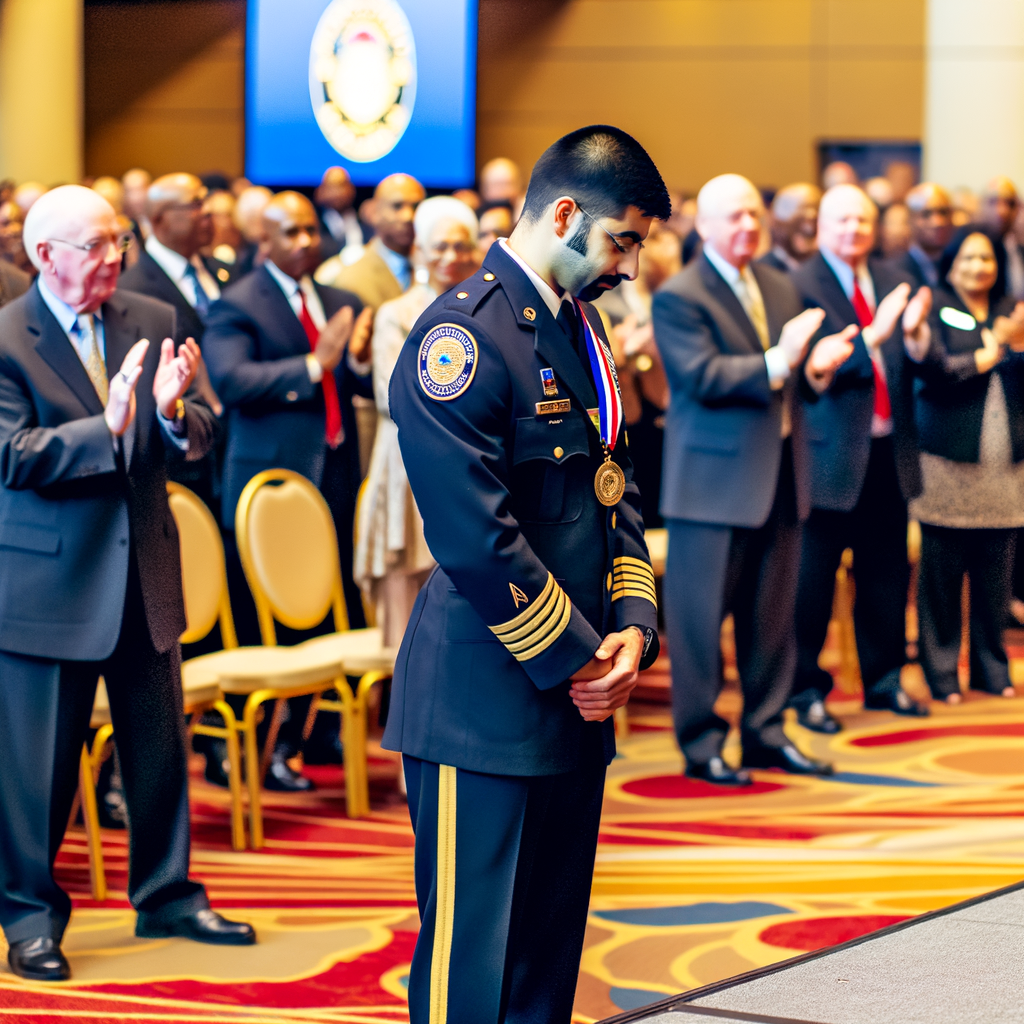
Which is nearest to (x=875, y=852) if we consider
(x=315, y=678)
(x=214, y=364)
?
(x=315, y=678)

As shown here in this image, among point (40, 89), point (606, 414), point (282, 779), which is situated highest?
point (40, 89)

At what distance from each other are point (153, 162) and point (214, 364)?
8803mm

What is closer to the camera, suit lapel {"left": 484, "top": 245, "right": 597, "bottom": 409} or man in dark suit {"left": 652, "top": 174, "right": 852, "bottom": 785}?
suit lapel {"left": 484, "top": 245, "right": 597, "bottom": 409}

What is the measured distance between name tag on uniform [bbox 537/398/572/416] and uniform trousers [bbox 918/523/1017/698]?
3.98 m

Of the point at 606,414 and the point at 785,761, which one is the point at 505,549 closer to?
the point at 606,414

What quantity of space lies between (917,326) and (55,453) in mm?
3155

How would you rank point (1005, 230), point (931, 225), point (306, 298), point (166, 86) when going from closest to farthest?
point (306, 298), point (931, 225), point (1005, 230), point (166, 86)

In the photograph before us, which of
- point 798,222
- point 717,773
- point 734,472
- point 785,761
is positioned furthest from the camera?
point 798,222

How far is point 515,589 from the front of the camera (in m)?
1.92

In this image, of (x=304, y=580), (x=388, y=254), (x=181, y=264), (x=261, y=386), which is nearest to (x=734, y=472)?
(x=304, y=580)

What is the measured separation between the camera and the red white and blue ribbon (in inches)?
82.3

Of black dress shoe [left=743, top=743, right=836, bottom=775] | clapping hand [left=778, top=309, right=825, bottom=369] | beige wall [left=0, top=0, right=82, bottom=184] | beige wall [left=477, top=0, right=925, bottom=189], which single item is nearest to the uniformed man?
clapping hand [left=778, top=309, right=825, bottom=369]

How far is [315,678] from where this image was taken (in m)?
4.20

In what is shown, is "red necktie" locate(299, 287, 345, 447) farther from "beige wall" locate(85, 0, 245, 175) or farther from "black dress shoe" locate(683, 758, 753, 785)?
"beige wall" locate(85, 0, 245, 175)
